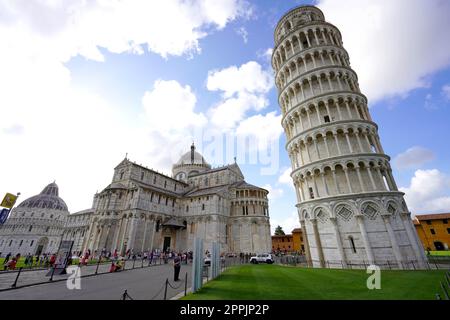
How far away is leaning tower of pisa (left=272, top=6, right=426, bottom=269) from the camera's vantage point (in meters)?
17.1

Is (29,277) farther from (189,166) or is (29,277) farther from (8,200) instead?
(189,166)

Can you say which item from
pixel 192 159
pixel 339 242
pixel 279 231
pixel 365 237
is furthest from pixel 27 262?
pixel 279 231

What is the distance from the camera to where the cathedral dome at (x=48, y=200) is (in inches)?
3063

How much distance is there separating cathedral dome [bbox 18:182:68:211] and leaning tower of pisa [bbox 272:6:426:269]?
327ft

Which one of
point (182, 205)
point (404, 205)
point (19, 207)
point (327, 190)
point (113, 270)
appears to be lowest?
point (113, 270)

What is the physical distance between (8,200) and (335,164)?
27117mm

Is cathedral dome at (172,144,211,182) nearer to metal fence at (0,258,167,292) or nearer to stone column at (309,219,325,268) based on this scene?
metal fence at (0,258,167,292)
